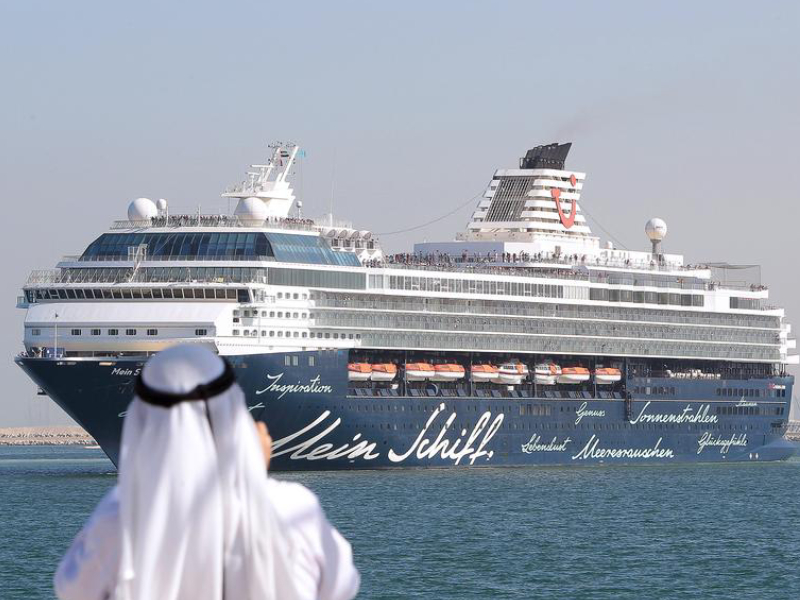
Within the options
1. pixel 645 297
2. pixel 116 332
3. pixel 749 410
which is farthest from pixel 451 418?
pixel 749 410

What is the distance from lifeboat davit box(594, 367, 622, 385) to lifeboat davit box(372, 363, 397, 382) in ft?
41.5

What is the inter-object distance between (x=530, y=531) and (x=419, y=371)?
2126cm

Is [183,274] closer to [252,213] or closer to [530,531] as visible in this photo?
[252,213]

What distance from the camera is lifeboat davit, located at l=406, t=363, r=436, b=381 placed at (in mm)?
67250

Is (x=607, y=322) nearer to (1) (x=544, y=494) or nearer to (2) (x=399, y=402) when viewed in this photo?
(2) (x=399, y=402)

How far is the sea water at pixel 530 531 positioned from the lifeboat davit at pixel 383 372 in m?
3.49

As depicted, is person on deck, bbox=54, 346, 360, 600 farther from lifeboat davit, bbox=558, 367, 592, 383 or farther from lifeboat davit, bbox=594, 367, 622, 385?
lifeboat davit, bbox=594, 367, 622, 385

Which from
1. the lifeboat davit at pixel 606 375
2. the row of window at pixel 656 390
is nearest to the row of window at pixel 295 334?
the lifeboat davit at pixel 606 375

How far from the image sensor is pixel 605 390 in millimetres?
76750

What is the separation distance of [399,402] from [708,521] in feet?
A: 55.2

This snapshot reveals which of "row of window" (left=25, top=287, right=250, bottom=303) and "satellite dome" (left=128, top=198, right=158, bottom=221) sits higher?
"satellite dome" (left=128, top=198, right=158, bottom=221)

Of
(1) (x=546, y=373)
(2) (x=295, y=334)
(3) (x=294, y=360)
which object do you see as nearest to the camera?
(3) (x=294, y=360)

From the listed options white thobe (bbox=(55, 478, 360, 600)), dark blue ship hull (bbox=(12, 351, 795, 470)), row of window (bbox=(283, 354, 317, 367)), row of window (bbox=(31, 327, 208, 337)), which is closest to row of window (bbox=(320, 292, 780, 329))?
row of window (bbox=(283, 354, 317, 367))

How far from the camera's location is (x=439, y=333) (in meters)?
69.1
